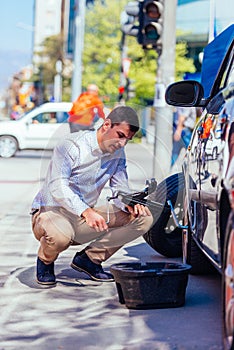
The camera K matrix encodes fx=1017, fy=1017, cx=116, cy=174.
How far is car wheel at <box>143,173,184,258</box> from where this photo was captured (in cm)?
819

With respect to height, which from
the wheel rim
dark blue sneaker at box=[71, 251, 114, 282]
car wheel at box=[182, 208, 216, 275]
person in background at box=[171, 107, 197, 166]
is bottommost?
person in background at box=[171, 107, 197, 166]

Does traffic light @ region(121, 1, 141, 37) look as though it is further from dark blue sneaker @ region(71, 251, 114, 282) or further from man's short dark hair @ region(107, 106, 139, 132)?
man's short dark hair @ region(107, 106, 139, 132)

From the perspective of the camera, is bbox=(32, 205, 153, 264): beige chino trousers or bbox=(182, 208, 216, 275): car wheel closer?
bbox=(32, 205, 153, 264): beige chino trousers

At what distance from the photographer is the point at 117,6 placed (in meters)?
60.3

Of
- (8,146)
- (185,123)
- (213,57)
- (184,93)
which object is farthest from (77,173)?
(8,146)

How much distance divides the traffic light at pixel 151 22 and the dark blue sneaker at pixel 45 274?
9.02 metres

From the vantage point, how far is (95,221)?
6.82m

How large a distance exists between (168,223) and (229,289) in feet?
12.7

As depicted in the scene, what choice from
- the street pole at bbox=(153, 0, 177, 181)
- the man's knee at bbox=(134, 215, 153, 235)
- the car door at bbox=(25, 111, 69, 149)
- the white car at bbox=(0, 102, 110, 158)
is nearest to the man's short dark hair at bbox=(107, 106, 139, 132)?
the man's knee at bbox=(134, 215, 153, 235)

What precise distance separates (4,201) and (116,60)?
47.5 m

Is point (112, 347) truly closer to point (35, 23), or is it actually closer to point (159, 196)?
point (159, 196)

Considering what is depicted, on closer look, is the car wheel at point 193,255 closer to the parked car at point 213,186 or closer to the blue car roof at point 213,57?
the parked car at point 213,186

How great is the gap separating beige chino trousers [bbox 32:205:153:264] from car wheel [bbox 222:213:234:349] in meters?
2.43

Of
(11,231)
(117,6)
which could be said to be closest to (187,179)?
(11,231)
